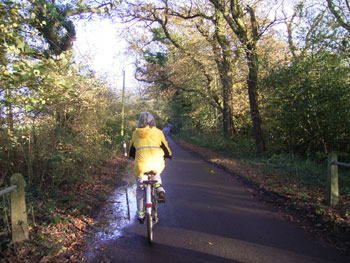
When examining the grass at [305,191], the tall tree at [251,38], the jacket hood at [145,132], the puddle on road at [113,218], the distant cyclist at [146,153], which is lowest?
the puddle on road at [113,218]

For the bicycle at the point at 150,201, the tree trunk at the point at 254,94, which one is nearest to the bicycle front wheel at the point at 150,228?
the bicycle at the point at 150,201

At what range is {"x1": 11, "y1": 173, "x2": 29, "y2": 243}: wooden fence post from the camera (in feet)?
13.5

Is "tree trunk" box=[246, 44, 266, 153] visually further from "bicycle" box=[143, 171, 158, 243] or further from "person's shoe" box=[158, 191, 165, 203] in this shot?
"person's shoe" box=[158, 191, 165, 203]

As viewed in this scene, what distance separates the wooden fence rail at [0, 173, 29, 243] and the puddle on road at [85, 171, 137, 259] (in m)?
0.97

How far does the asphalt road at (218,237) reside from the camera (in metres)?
3.94

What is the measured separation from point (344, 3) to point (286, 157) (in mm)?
5971

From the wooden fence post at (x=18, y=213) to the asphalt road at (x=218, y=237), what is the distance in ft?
3.70

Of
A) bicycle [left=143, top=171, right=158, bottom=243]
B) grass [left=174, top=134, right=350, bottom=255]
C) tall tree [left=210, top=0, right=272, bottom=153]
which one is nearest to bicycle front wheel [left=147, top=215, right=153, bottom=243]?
bicycle [left=143, top=171, right=158, bottom=243]

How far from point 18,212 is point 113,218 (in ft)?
6.39

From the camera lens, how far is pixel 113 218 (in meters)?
5.76

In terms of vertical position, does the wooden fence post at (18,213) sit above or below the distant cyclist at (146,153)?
below

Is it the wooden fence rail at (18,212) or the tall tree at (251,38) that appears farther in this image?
the tall tree at (251,38)

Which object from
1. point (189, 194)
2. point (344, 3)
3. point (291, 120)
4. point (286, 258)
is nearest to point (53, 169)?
point (189, 194)

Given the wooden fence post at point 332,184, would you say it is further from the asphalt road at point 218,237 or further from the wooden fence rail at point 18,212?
the wooden fence rail at point 18,212
